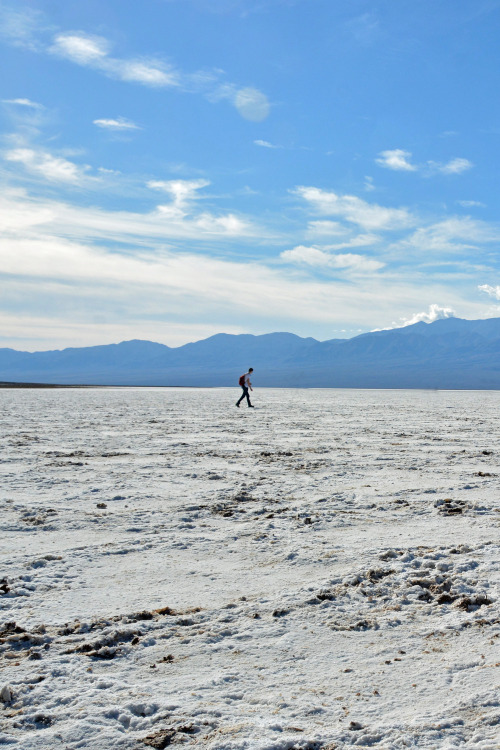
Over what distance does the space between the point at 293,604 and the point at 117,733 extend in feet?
5.97

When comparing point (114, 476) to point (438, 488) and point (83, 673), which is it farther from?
point (83, 673)

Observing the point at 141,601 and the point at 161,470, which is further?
the point at 161,470

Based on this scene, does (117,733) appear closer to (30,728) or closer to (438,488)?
(30,728)

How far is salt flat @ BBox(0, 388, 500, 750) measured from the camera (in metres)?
2.88

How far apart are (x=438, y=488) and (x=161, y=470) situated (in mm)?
4623

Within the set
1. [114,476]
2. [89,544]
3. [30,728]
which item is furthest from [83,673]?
[114,476]

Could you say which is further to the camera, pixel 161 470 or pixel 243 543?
pixel 161 470

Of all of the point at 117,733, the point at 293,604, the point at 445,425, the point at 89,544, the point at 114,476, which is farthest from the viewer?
the point at 445,425

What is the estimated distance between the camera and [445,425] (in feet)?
60.6

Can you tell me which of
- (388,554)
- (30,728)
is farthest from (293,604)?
(30,728)

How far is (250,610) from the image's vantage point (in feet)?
13.8

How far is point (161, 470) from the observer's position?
385 inches

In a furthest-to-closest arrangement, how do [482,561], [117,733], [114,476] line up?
[114,476] < [482,561] < [117,733]

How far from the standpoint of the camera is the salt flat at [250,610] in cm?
288
